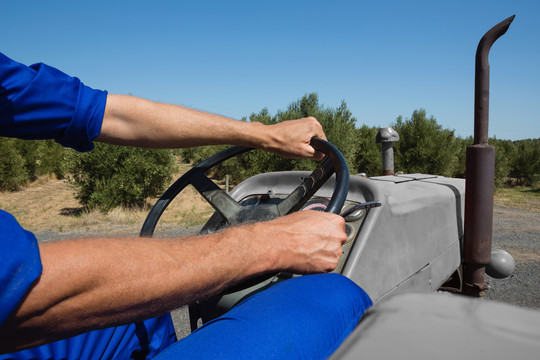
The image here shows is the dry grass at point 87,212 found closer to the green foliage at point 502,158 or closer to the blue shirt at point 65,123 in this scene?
the green foliage at point 502,158

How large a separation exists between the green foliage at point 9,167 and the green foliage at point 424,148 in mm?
16012

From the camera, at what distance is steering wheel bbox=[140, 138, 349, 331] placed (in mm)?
1126

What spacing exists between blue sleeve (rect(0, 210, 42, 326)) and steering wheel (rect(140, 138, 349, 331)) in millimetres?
644

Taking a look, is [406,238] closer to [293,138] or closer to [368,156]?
[293,138]

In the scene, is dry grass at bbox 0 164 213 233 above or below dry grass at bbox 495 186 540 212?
above

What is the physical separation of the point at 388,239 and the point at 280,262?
682 millimetres

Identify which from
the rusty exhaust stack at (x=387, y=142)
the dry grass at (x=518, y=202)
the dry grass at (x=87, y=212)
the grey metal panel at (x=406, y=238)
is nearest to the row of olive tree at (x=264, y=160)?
the dry grass at (x=87, y=212)

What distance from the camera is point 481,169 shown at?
1.79 metres

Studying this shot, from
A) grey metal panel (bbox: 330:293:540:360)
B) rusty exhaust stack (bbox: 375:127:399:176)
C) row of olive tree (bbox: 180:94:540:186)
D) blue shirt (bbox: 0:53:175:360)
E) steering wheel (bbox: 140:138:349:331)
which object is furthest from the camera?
row of olive tree (bbox: 180:94:540:186)

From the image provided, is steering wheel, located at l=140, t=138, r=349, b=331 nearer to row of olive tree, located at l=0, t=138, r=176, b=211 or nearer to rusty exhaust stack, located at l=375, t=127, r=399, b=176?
rusty exhaust stack, located at l=375, t=127, r=399, b=176

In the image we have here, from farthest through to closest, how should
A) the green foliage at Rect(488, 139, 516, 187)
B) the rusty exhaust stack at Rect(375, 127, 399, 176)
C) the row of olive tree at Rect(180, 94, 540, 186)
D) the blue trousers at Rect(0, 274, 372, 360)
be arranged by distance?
the green foliage at Rect(488, 139, 516, 187), the row of olive tree at Rect(180, 94, 540, 186), the rusty exhaust stack at Rect(375, 127, 399, 176), the blue trousers at Rect(0, 274, 372, 360)

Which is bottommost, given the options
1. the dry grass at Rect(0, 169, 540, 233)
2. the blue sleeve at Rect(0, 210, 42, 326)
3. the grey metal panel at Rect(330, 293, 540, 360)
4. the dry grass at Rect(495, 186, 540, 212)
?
the dry grass at Rect(495, 186, 540, 212)

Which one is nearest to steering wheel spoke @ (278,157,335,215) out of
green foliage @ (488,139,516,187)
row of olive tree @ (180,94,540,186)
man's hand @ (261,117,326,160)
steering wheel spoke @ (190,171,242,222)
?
man's hand @ (261,117,326,160)

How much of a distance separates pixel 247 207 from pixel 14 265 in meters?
0.93
